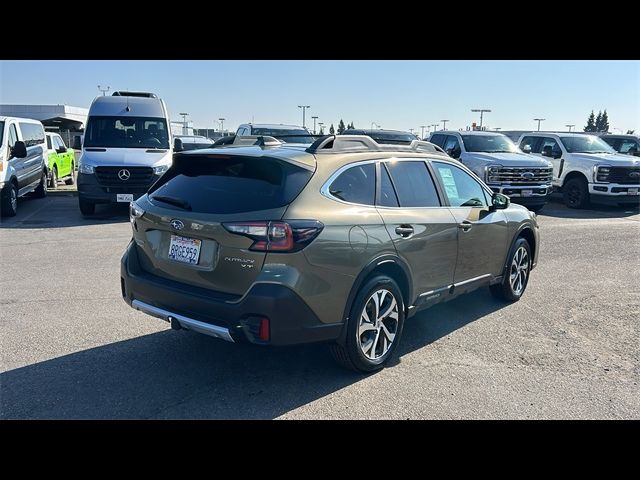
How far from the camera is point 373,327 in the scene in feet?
13.3

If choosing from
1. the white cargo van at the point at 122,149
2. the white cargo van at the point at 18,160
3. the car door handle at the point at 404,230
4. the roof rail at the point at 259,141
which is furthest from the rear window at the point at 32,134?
the car door handle at the point at 404,230

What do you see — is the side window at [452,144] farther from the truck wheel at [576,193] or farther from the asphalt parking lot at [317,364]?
the asphalt parking lot at [317,364]

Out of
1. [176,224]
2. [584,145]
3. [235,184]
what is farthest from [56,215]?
[584,145]

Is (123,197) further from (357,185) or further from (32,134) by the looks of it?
(357,185)

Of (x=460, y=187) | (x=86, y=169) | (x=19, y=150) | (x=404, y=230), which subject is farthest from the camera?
(x=19, y=150)

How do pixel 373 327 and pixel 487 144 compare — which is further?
pixel 487 144

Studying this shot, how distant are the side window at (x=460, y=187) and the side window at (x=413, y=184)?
231 millimetres

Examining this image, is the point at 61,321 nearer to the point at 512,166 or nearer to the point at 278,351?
the point at 278,351

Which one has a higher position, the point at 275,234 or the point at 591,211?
the point at 275,234

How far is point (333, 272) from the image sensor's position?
362 centimetres

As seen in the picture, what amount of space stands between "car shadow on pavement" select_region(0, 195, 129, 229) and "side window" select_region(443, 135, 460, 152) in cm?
904

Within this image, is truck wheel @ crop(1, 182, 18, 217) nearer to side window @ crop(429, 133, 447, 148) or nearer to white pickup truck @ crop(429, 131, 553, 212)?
white pickup truck @ crop(429, 131, 553, 212)

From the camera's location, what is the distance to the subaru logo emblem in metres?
3.74

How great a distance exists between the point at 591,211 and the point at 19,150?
14864 mm
